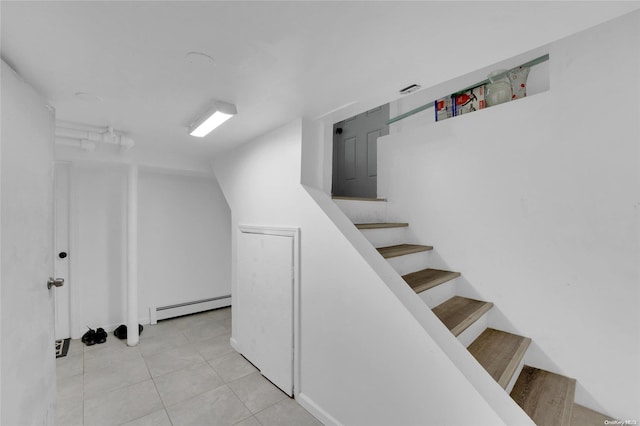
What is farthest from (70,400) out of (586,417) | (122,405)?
(586,417)

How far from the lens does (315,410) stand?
189 centimetres

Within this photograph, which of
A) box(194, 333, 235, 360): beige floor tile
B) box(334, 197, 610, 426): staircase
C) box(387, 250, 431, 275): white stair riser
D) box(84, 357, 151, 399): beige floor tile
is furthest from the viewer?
box(194, 333, 235, 360): beige floor tile

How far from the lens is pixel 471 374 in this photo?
1191 mm

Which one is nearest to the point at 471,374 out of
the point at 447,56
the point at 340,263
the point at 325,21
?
the point at 340,263

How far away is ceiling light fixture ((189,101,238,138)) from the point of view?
5.66ft

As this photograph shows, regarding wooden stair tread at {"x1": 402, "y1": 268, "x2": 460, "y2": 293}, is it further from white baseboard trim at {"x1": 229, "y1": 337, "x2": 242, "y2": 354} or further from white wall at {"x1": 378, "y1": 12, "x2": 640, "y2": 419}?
white baseboard trim at {"x1": 229, "y1": 337, "x2": 242, "y2": 354}

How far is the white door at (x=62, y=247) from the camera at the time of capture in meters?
3.14

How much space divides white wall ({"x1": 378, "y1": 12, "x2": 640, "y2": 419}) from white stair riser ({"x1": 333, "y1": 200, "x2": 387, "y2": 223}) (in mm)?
648

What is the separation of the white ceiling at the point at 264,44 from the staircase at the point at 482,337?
1087 mm

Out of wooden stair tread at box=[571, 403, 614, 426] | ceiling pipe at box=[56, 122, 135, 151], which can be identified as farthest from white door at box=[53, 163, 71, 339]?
wooden stair tread at box=[571, 403, 614, 426]

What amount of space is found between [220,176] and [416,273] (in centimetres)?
250

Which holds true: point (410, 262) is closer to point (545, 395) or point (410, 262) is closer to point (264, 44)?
point (545, 395)

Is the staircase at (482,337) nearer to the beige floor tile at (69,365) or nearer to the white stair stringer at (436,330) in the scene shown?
the white stair stringer at (436,330)

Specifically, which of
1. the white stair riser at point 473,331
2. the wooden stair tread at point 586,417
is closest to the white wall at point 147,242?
the white stair riser at point 473,331
